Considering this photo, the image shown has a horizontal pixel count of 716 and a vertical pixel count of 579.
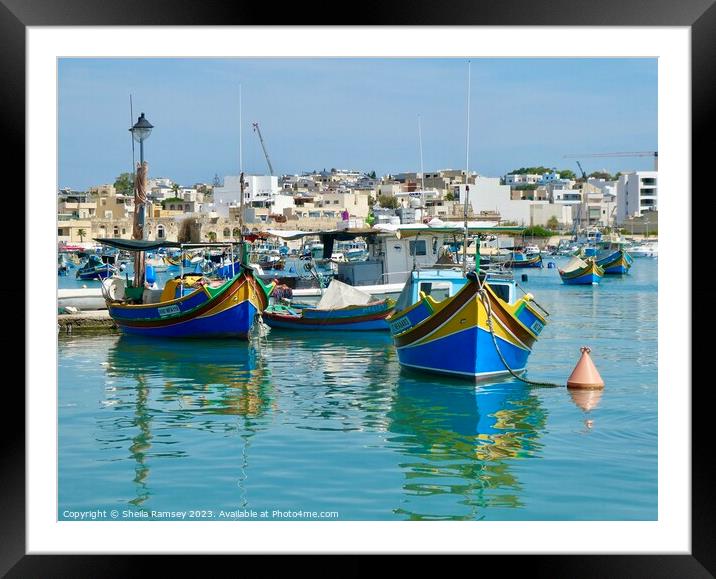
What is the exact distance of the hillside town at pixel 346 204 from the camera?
8762 cm

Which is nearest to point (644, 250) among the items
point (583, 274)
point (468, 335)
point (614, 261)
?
point (614, 261)

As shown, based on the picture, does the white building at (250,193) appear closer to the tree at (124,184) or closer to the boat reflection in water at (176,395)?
the tree at (124,184)

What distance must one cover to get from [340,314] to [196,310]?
12.5 feet

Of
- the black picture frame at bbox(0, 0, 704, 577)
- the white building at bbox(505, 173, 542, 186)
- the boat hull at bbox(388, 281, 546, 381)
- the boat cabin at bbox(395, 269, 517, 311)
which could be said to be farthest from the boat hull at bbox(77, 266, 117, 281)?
the white building at bbox(505, 173, 542, 186)

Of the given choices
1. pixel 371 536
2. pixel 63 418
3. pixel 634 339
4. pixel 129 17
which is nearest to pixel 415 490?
pixel 371 536

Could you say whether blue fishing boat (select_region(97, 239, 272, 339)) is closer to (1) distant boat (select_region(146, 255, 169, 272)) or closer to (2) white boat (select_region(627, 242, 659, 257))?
(1) distant boat (select_region(146, 255, 169, 272))

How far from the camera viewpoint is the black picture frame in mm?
7852

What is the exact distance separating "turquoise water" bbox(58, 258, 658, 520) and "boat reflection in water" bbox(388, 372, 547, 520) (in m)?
0.03

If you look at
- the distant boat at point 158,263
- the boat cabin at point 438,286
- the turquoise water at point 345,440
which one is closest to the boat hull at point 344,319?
the turquoise water at point 345,440

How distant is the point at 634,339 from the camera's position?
26250 mm

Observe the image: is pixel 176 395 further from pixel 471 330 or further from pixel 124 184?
pixel 124 184

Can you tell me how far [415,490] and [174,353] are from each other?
13426 millimetres

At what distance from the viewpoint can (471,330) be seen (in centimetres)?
1680

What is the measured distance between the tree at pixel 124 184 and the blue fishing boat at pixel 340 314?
236 feet
